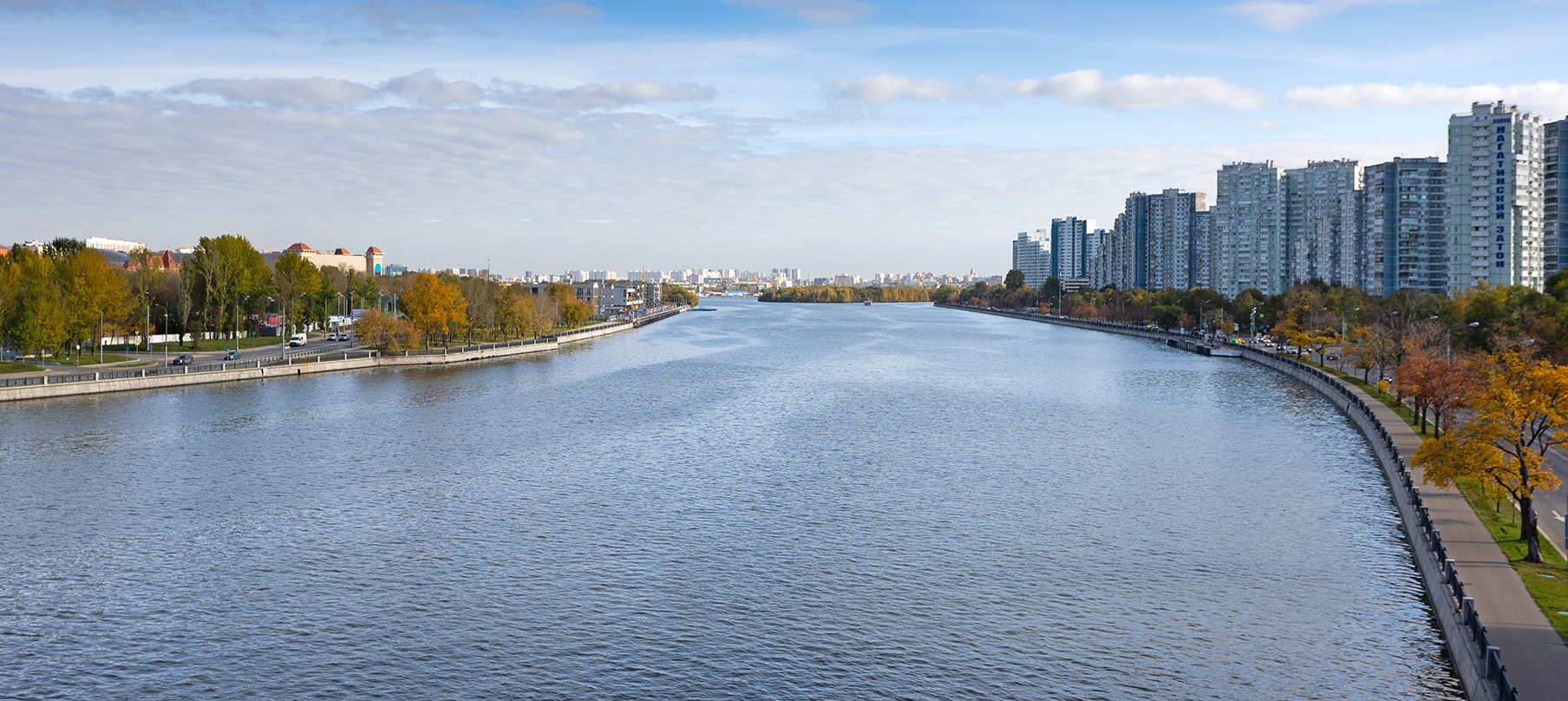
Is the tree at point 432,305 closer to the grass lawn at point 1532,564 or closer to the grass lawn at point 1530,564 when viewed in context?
the grass lawn at point 1530,564

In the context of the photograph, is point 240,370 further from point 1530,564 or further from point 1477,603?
point 1530,564

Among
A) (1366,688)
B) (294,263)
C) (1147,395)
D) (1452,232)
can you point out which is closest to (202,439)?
(1366,688)

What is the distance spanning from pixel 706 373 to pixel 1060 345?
52132 mm

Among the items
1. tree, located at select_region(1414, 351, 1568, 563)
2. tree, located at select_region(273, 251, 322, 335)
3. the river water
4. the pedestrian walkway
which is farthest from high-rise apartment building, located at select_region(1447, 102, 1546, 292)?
tree, located at select_region(273, 251, 322, 335)

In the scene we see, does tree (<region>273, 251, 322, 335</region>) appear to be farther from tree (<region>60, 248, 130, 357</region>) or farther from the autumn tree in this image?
tree (<region>60, 248, 130, 357</region>)

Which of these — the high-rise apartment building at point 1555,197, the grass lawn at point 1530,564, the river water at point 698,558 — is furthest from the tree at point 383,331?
the high-rise apartment building at point 1555,197

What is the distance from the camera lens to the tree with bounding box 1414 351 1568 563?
22750mm

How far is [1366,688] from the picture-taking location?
58.5ft

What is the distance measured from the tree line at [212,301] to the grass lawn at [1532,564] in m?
71.8

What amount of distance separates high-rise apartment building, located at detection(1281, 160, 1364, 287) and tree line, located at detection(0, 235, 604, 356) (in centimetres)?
9825

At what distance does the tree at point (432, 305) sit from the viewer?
8750 centimetres

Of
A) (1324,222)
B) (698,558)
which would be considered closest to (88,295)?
(698,558)

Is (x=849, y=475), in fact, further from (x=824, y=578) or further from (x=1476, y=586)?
(x=1476, y=586)

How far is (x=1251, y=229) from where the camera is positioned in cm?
15450
